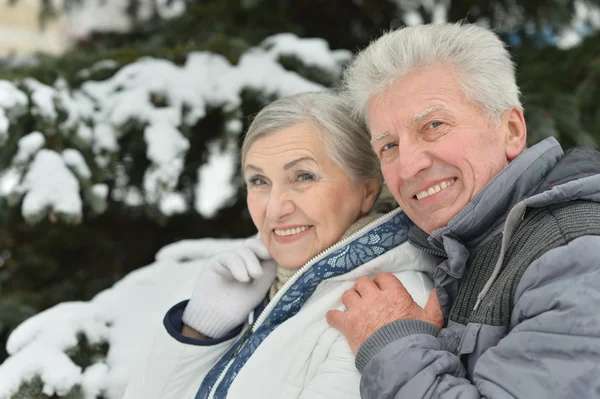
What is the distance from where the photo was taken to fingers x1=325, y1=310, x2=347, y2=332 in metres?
1.66

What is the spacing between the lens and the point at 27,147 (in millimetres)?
2291

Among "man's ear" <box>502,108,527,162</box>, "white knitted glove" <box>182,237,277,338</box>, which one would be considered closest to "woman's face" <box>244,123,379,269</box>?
"white knitted glove" <box>182,237,277,338</box>

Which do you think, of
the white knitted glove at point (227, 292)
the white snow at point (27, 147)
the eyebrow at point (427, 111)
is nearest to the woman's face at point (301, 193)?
the white knitted glove at point (227, 292)

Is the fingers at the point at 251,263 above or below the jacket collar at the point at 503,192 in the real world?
below

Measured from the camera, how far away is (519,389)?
117cm

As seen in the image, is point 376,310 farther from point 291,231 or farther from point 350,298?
point 291,231

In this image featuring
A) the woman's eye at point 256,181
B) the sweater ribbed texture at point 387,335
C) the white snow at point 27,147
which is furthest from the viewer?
the white snow at point 27,147

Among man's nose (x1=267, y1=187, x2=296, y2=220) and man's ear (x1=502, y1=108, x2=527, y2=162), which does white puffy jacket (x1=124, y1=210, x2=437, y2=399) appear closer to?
man's nose (x1=267, y1=187, x2=296, y2=220)

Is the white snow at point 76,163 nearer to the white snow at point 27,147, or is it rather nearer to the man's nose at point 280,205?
the white snow at point 27,147

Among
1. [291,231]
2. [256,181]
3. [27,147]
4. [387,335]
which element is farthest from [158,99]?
[387,335]

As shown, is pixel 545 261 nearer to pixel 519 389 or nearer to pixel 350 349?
pixel 519 389

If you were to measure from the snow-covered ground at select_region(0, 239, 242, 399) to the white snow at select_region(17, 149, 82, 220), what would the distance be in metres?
0.45

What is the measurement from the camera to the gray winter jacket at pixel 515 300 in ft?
3.76

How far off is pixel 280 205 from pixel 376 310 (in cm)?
Result: 54
